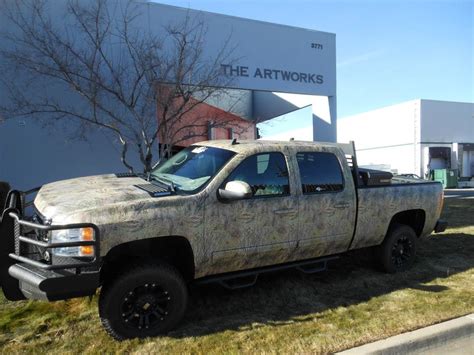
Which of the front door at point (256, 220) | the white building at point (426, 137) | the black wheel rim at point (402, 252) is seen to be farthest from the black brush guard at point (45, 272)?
the white building at point (426, 137)

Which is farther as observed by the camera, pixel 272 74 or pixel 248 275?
pixel 272 74

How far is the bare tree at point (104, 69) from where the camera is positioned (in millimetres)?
11117

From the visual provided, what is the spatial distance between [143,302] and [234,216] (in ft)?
3.93

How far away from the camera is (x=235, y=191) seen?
13.5 feet

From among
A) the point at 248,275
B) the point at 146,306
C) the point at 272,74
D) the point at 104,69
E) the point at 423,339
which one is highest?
the point at 272,74

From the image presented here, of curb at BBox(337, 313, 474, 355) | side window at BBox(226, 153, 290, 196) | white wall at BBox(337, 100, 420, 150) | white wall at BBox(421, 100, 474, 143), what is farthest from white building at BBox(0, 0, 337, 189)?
white wall at BBox(421, 100, 474, 143)

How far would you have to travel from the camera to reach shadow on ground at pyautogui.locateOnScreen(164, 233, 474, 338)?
14.5 ft

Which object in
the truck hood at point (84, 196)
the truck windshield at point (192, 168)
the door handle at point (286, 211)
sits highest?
the truck windshield at point (192, 168)

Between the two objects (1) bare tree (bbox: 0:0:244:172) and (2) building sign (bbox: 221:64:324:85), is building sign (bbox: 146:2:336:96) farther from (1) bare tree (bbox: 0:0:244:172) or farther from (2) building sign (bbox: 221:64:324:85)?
(1) bare tree (bbox: 0:0:244:172)

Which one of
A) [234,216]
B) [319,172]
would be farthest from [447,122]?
[234,216]

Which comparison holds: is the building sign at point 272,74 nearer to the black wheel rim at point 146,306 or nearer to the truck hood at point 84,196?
the truck hood at point 84,196

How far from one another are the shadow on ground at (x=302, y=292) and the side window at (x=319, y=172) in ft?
4.23

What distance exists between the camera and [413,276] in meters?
5.90

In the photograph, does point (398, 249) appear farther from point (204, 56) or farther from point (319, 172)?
point (204, 56)
